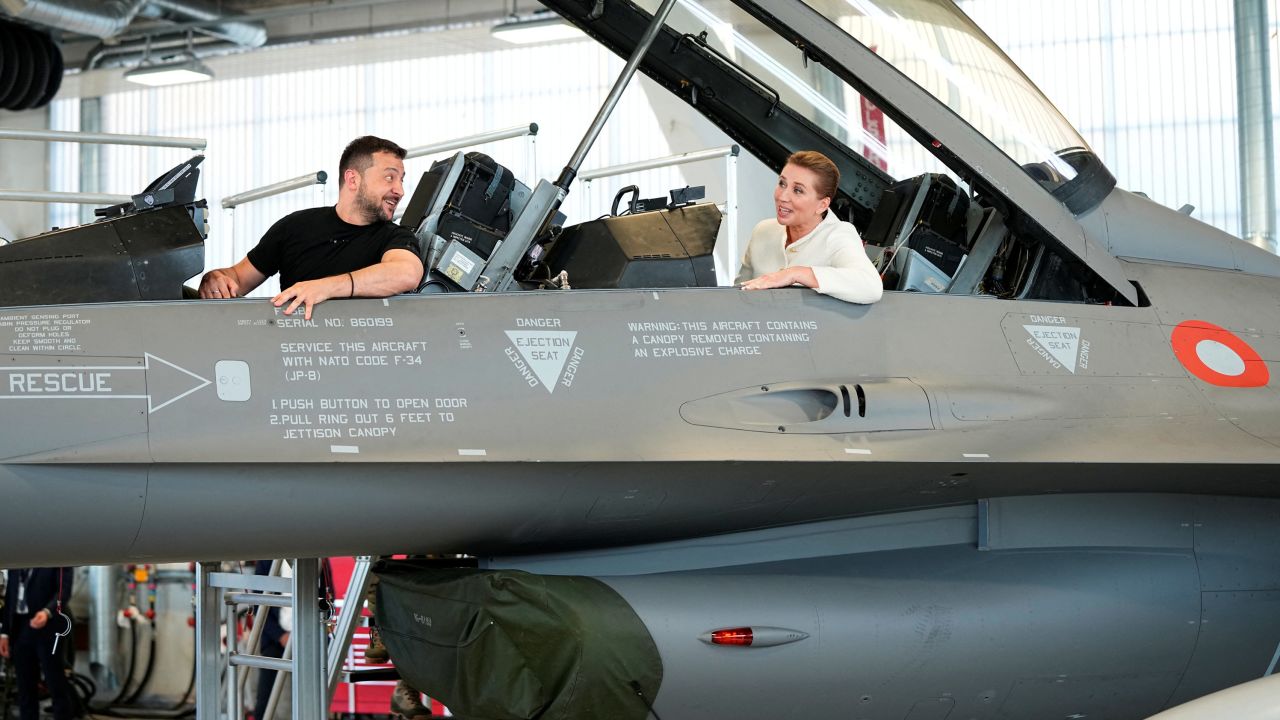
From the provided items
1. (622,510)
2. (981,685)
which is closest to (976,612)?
(981,685)

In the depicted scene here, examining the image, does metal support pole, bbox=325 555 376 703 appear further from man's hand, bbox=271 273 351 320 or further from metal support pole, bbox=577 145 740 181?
metal support pole, bbox=577 145 740 181

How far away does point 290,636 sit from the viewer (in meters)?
4.82

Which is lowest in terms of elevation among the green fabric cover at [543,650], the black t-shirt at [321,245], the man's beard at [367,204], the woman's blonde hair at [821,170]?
the green fabric cover at [543,650]

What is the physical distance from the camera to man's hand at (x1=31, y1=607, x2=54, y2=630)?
8609 mm

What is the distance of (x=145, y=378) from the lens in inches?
115

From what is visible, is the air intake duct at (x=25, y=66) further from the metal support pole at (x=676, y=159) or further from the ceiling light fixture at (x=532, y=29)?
the metal support pole at (x=676, y=159)

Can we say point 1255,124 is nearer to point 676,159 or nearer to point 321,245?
point 676,159

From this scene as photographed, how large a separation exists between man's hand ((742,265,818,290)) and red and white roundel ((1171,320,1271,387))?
1.31 m

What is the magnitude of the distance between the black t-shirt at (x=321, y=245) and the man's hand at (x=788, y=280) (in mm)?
1040

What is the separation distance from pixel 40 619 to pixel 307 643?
5335 mm

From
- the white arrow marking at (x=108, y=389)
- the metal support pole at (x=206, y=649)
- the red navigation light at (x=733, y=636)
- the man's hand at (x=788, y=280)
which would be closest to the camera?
the white arrow marking at (x=108, y=389)

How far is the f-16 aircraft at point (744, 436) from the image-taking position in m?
3.00

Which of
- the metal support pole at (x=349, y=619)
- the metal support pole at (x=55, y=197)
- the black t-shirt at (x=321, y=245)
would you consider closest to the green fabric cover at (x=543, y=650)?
the black t-shirt at (x=321, y=245)

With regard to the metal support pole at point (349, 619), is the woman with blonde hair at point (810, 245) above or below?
above
